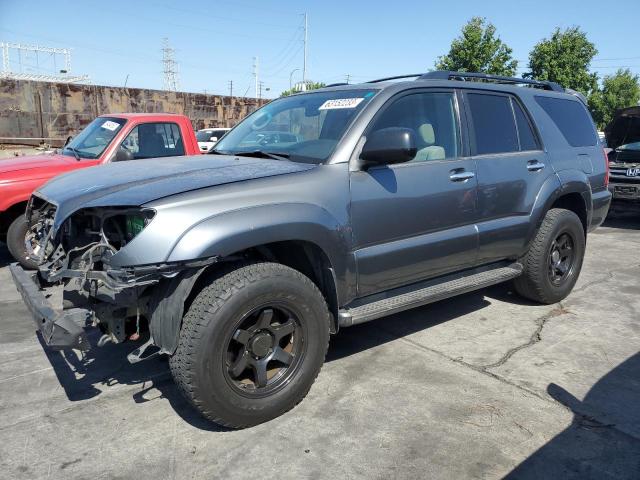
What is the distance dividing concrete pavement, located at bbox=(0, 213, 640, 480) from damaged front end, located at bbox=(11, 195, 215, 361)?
0.54 meters

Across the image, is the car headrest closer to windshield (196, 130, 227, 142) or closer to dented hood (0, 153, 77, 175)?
dented hood (0, 153, 77, 175)

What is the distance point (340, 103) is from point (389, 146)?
2.25ft

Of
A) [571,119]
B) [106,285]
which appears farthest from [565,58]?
[106,285]

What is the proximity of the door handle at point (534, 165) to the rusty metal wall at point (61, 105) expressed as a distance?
1613cm

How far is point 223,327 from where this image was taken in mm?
2609

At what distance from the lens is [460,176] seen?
3.73 meters

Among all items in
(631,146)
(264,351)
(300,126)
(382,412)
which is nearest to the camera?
(264,351)

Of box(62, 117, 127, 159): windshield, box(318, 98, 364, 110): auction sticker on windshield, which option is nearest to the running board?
box(318, 98, 364, 110): auction sticker on windshield

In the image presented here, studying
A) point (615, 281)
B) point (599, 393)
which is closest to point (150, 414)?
point (599, 393)

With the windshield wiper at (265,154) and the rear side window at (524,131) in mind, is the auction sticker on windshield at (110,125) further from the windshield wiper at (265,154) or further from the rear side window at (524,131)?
the rear side window at (524,131)

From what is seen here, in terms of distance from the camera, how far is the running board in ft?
10.7

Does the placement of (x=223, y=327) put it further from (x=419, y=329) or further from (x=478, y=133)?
(x=478, y=133)

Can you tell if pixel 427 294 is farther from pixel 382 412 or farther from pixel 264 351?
pixel 264 351

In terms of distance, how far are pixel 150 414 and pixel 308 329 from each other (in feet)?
3.42
